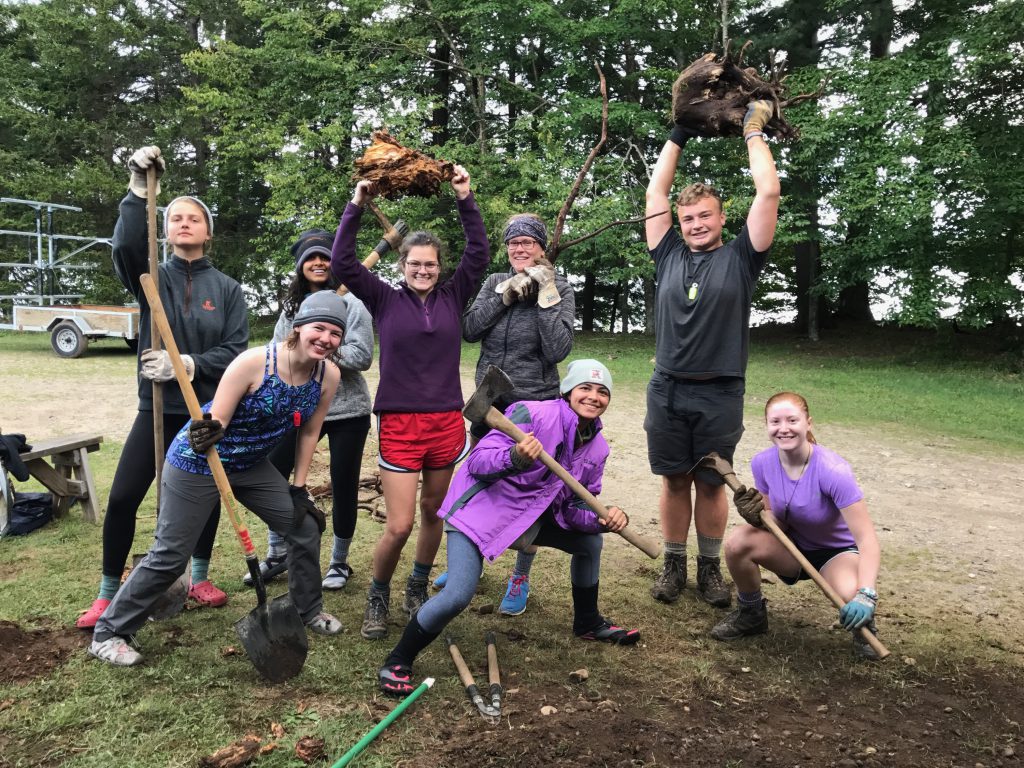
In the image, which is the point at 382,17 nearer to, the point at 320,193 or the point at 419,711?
the point at 320,193

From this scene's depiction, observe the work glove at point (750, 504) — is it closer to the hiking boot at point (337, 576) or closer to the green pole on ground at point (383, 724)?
the green pole on ground at point (383, 724)

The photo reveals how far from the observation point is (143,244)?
336cm

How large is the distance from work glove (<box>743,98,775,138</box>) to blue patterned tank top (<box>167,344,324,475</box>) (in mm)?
2258

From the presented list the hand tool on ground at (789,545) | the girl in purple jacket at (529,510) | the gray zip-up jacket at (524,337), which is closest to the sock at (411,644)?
the girl in purple jacket at (529,510)

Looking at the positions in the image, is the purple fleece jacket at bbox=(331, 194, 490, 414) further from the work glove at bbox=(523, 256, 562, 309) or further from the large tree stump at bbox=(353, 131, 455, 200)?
the work glove at bbox=(523, 256, 562, 309)

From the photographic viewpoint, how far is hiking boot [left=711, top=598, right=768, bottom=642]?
11.9ft

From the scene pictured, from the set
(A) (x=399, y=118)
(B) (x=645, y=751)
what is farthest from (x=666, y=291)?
(A) (x=399, y=118)

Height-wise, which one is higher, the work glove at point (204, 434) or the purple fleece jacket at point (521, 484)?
the work glove at point (204, 434)

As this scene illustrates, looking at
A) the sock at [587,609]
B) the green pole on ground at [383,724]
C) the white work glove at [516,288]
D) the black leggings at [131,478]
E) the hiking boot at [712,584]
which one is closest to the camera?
the green pole on ground at [383,724]

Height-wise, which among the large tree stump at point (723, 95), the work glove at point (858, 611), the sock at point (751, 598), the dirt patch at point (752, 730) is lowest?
the dirt patch at point (752, 730)

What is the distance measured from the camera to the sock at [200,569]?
13.0 ft

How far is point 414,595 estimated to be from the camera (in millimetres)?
3771

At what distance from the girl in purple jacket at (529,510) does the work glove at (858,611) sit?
0.92 metres

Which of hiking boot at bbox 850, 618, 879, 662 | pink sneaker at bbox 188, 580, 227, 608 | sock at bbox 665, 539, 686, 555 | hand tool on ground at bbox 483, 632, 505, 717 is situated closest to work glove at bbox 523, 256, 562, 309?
sock at bbox 665, 539, 686, 555
